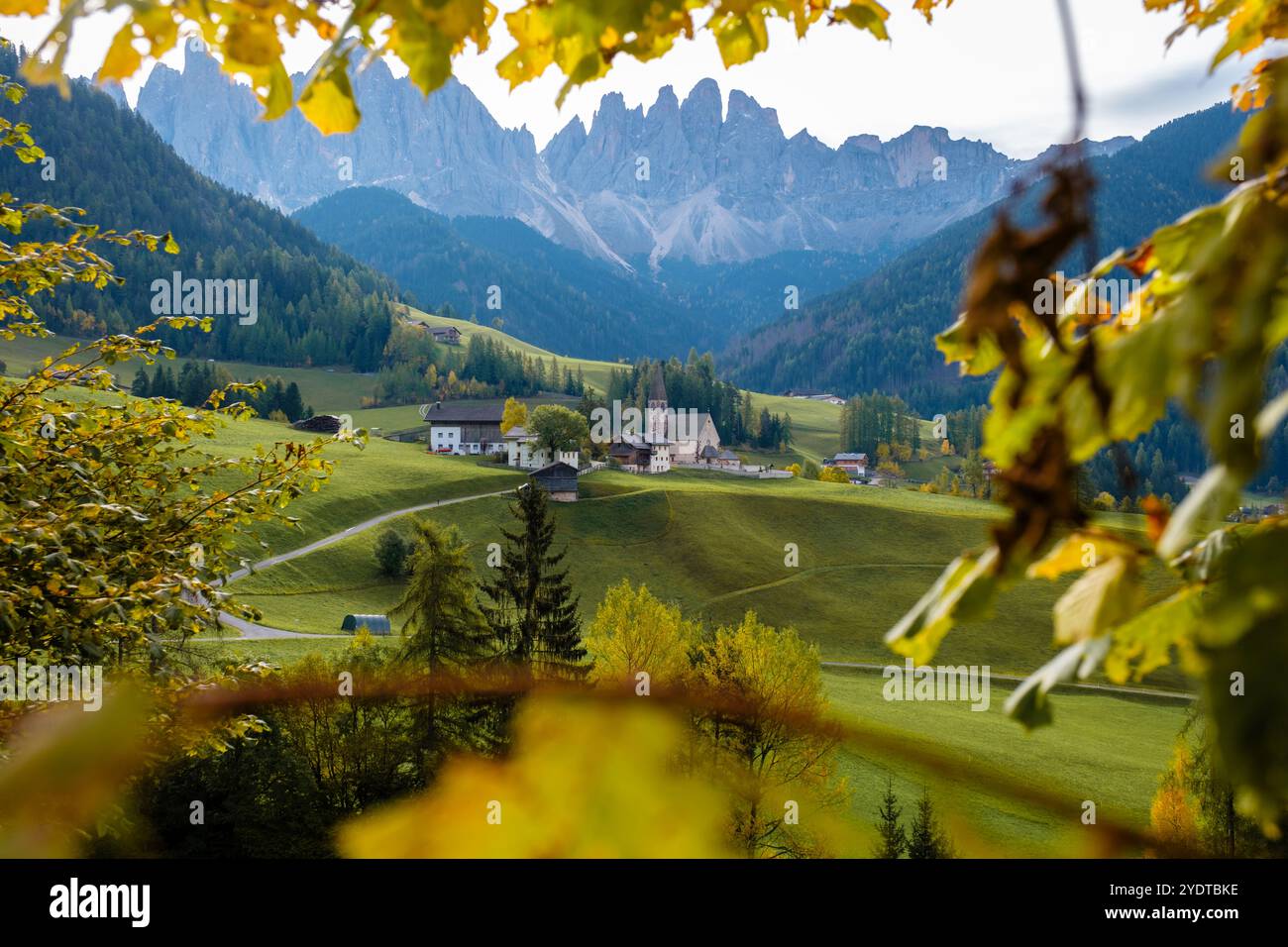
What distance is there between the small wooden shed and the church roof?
3171 inches

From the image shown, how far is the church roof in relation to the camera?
130 meters

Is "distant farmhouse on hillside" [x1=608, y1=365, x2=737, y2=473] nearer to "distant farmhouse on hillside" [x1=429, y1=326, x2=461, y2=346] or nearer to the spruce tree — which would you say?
the spruce tree

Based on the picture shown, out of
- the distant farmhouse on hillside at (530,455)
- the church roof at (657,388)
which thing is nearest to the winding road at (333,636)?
the distant farmhouse on hillside at (530,455)

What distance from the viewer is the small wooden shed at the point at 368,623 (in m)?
50.5

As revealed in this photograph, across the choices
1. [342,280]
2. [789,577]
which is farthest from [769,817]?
[342,280]

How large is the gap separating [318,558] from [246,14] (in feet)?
213

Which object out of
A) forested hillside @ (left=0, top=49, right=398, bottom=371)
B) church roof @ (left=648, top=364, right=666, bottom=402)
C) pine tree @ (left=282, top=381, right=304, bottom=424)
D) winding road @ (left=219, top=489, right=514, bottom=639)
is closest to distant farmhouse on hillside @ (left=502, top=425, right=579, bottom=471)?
winding road @ (left=219, top=489, right=514, bottom=639)

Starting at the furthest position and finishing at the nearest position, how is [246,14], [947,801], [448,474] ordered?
[448,474], [947,801], [246,14]

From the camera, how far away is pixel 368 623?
169ft

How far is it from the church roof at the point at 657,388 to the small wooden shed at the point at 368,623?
80.5m

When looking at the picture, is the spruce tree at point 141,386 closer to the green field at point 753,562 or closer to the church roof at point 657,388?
the green field at point 753,562
